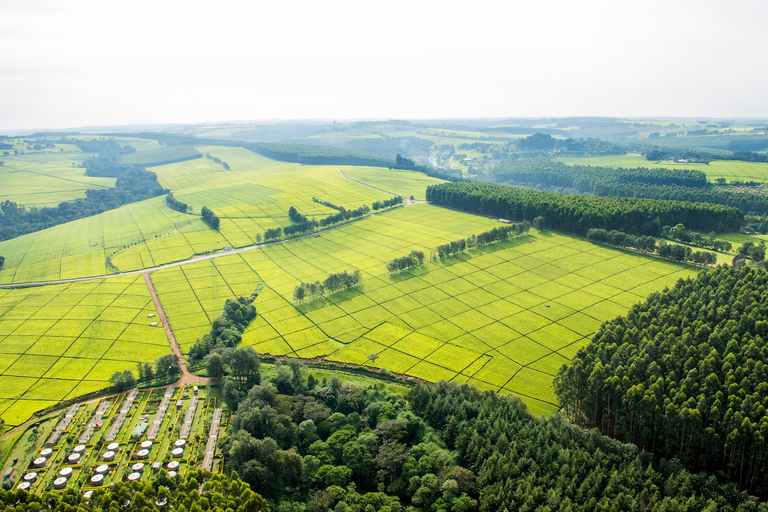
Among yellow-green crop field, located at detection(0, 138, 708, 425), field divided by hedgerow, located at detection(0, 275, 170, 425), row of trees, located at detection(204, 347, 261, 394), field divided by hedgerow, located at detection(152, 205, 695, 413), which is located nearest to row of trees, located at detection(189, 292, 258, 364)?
field divided by hedgerow, located at detection(152, 205, 695, 413)

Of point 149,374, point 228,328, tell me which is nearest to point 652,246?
point 228,328

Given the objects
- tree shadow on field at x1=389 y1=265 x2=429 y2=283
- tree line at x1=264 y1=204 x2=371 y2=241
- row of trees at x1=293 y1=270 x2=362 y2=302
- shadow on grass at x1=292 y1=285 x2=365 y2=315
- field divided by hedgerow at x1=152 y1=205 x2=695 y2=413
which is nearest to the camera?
field divided by hedgerow at x1=152 y1=205 x2=695 y2=413

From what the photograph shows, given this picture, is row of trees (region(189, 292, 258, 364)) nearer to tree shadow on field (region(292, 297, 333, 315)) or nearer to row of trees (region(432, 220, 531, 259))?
tree shadow on field (region(292, 297, 333, 315))

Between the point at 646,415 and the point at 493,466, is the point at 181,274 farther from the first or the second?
the point at 646,415

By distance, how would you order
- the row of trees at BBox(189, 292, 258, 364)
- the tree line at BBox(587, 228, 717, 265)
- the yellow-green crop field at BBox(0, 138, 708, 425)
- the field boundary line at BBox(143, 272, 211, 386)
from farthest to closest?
the tree line at BBox(587, 228, 717, 265), the row of trees at BBox(189, 292, 258, 364), the yellow-green crop field at BBox(0, 138, 708, 425), the field boundary line at BBox(143, 272, 211, 386)

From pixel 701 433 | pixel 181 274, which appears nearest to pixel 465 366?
pixel 701 433

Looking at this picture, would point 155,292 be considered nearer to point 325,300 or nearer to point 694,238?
point 325,300
